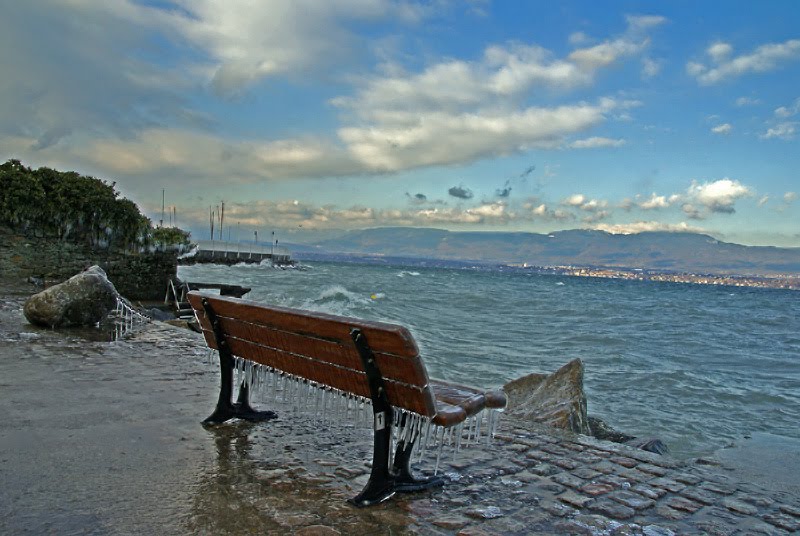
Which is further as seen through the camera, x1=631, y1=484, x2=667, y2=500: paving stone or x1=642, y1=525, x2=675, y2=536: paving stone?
x1=631, y1=484, x2=667, y2=500: paving stone

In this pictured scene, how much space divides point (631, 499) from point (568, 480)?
1.55 feet

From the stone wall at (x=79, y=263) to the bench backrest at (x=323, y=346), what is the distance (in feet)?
62.3

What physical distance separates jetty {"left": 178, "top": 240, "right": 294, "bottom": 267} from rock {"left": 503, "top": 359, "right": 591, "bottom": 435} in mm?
91811

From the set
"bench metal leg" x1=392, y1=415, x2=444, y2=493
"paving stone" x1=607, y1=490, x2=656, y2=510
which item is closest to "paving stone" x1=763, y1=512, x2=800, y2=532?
"paving stone" x1=607, y1=490, x2=656, y2=510

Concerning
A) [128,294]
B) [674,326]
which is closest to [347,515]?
[128,294]

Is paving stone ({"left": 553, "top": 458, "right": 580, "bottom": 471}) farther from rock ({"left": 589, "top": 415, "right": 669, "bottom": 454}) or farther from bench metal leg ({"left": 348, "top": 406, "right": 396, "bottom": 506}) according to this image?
rock ({"left": 589, "top": 415, "right": 669, "bottom": 454})

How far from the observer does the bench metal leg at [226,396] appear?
504 centimetres

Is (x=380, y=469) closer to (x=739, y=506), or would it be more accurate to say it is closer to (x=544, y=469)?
(x=544, y=469)

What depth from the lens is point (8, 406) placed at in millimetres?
5602

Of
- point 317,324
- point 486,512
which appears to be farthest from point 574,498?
point 317,324

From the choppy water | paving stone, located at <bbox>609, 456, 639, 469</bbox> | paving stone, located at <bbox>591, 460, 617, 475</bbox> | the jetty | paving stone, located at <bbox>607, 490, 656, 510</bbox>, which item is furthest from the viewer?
the jetty

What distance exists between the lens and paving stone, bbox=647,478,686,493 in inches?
172

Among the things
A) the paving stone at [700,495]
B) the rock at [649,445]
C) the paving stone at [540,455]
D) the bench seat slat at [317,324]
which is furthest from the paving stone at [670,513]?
the rock at [649,445]

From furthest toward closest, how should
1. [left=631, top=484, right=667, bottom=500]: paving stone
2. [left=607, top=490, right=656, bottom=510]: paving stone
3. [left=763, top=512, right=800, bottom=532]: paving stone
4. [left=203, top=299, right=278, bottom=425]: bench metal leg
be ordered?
[left=203, top=299, right=278, bottom=425]: bench metal leg → [left=631, top=484, right=667, bottom=500]: paving stone → [left=607, top=490, right=656, bottom=510]: paving stone → [left=763, top=512, right=800, bottom=532]: paving stone
